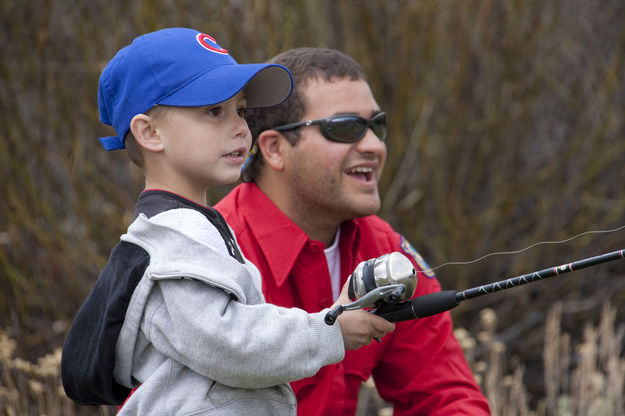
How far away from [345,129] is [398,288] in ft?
2.93

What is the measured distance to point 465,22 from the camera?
412 centimetres

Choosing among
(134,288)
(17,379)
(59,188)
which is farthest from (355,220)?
(59,188)

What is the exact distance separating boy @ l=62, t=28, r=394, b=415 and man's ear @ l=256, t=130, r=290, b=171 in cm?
70

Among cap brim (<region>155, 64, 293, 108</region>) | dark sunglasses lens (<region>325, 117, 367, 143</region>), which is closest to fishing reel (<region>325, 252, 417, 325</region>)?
cap brim (<region>155, 64, 293, 108</region>)

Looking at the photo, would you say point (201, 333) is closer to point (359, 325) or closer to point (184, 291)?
point (184, 291)

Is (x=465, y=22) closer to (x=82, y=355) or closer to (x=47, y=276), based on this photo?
(x=47, y=276)

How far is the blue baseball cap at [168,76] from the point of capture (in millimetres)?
1645

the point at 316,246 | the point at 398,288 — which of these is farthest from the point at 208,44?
the point at 316,246

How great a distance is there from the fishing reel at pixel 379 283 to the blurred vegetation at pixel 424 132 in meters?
2.36

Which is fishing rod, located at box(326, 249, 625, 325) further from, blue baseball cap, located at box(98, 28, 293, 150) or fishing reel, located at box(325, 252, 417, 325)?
blue baseball cap, located at box(98, 28, 293, 150)

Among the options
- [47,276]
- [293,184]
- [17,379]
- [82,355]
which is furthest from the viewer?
[47,276]

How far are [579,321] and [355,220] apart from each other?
2686mm

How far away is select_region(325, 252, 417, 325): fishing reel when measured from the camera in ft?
5.33

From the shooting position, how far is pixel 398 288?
1633 mm
